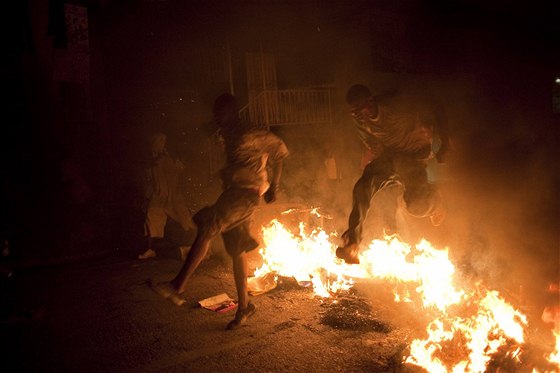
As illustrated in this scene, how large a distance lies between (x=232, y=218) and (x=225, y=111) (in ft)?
3.91

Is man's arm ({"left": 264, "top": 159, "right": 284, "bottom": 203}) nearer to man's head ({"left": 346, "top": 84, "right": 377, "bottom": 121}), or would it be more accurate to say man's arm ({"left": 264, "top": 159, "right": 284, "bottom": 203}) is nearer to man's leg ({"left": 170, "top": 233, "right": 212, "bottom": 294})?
man's leg ({"left": 170, "top": 233, "right": 212, "bottom": 294})

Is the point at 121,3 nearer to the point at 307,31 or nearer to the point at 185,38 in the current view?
the point at 185,38

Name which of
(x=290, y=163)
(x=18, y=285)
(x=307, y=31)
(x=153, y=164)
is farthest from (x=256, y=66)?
(x=18, y=285)

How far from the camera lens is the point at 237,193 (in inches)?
177

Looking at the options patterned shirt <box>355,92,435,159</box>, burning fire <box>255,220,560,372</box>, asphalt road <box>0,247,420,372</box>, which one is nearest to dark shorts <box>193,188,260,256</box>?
asphalt road <box>0,247,420,372</box>

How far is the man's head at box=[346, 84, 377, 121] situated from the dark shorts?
1.61 metres

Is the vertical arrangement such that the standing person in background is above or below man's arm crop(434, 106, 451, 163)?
below

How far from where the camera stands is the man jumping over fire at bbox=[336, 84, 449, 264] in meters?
4.98

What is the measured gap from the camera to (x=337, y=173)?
10.8 meters

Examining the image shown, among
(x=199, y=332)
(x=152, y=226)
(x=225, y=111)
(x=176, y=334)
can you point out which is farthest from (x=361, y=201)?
(x=152, y=226)

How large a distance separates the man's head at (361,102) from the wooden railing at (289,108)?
5866 mm

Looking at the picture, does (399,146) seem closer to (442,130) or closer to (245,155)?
(442,130)

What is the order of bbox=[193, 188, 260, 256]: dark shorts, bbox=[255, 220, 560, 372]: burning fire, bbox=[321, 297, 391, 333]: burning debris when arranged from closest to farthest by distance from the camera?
bbox=[255, 220, 560, 372]: burning fire → bbox=[321, 297, 391, 333]: burning debris → bbox=[193, 188, 260, 256]: dark shorts

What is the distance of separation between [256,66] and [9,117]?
19.2 feet
